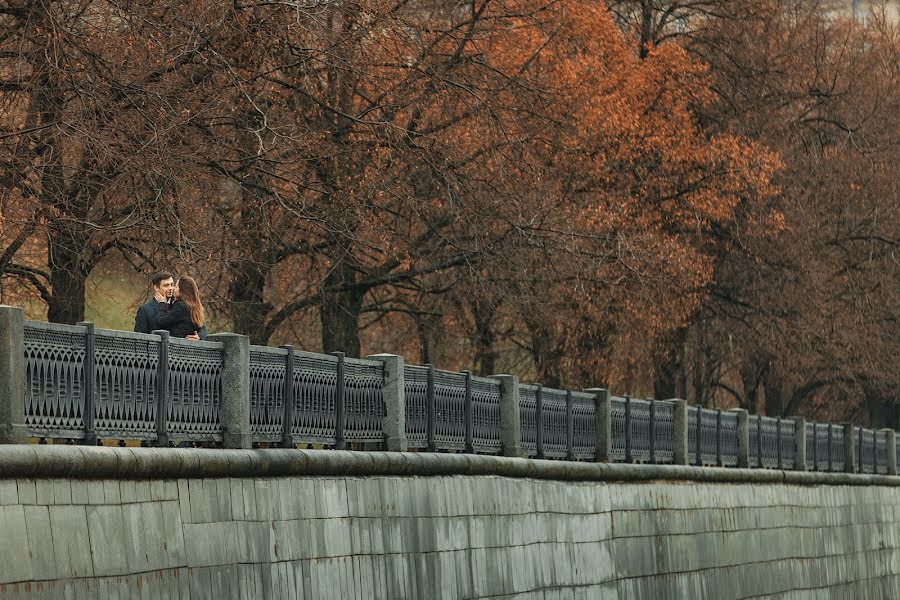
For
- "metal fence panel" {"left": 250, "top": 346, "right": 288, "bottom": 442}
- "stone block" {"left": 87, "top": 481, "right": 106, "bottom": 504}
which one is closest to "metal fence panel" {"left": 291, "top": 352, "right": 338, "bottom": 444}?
"metal fence panel" {"left": 250, "top": 346, "right": 288, "bottom": 442}

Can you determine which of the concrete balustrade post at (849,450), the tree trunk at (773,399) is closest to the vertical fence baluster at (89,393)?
the concrete balustrade post at (849,450)

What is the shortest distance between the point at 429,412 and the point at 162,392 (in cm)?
529

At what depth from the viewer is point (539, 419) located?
2094 cm

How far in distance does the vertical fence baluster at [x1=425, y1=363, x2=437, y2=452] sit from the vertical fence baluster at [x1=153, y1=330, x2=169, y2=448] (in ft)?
16.9

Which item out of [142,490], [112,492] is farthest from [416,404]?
[112,492]

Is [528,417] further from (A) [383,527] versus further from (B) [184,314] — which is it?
(B) [184,314]

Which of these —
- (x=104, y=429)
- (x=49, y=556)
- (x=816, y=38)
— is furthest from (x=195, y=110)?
(x=816, y=38)

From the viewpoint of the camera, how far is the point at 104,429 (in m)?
11.7

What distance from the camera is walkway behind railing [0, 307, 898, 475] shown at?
1105cm

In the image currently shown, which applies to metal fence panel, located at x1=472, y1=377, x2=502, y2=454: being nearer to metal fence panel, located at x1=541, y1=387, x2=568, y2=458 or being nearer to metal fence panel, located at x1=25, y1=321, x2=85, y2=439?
metal fence panel, located at x1=541, y1=387, x2=568, y2=458

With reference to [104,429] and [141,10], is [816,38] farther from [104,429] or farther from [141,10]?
[104,429]

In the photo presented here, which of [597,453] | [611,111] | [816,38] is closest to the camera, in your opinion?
[597,453]

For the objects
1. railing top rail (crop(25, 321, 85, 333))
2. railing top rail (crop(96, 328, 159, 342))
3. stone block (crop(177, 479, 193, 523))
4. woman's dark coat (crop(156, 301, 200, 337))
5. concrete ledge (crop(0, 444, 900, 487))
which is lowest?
stone block (crop(177, 479, 193, 523))

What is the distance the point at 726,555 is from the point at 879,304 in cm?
1444
